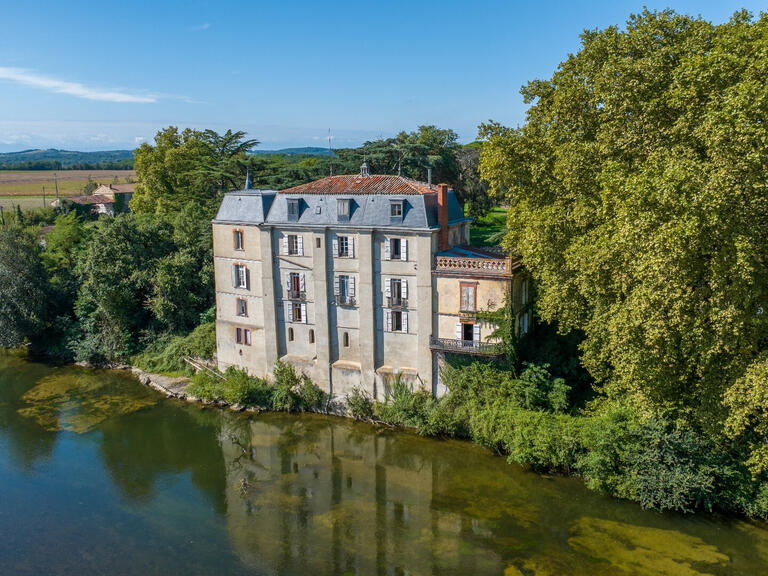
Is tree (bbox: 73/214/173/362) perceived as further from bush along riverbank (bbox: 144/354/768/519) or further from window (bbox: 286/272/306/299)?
window (bbox: 286/272/306/299)

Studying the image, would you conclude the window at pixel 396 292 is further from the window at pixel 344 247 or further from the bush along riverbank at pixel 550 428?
the bush along riverbank at pixel 550 428

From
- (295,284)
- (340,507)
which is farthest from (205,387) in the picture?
(340,507)

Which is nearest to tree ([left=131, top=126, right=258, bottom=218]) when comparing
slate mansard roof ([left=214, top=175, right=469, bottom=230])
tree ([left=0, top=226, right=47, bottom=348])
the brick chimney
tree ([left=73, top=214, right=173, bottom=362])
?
tree ([left=73, top=214, right=173, bottom=362])

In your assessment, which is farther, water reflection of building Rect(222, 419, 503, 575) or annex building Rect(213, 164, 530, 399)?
annex building Rect(213, 164, 530, 399)

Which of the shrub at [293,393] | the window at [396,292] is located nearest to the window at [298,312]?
the shrub at [293,393]

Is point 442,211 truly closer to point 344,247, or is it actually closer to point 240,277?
point 344,247

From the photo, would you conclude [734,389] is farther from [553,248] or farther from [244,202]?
[244,202]

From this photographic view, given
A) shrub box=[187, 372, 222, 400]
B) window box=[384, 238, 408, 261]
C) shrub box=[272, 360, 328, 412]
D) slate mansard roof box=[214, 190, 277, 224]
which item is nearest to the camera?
window box=[384, 238, 408, 261]
